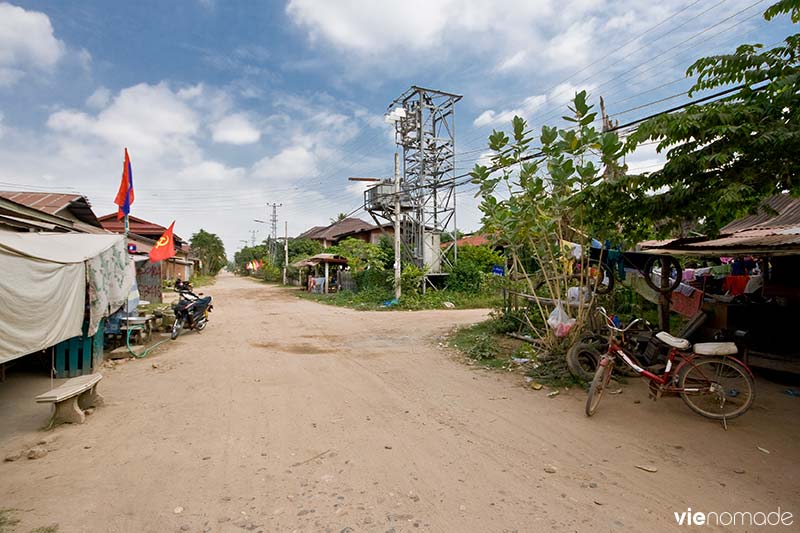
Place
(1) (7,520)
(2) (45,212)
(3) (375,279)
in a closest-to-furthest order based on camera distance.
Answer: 1. (1) (7,520)
2. (2) (45,212)
3. (3) (375,279)

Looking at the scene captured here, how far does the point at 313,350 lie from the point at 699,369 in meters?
6.88

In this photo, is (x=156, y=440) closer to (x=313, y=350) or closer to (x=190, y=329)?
(x=313, y=350)

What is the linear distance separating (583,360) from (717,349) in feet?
7.00

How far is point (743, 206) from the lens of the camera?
4.17 meters

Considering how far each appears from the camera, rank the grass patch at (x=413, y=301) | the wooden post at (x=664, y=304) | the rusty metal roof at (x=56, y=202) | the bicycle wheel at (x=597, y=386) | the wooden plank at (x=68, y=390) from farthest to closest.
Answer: the grass patch at (x=413, y=301), the rusty metal roof at (x=56, y=202), the wooden post at (x=664, y=304), the bicycle wheel at (x=597, y=386), the wooden plank at (x=68, y=390)

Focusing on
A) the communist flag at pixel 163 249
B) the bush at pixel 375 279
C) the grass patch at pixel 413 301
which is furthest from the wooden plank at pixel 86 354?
the bush at pixel 375 279

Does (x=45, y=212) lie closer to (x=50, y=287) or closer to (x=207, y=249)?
(x=50, y=287)

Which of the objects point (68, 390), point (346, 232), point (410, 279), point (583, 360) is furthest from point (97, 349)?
point (346, 232)

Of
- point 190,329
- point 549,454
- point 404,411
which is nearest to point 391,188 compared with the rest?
point 190,329

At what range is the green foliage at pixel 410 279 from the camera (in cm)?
1920

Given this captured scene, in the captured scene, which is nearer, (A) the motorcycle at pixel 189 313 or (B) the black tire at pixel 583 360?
(B) the black tire at pixel 583 360

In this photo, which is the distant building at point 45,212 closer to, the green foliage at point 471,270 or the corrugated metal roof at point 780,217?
the corrugated metal roof at point 780,217

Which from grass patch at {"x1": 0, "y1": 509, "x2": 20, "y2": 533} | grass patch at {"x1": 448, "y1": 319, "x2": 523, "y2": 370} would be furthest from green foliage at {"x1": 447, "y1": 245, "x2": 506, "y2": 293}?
grass patch at {"x1": 0, "y1": 509, "x2": 20, "y2": 533}

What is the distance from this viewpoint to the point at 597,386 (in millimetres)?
4875
